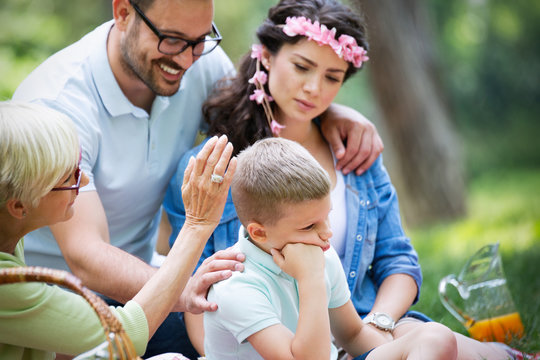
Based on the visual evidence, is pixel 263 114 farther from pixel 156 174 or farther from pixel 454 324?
pixel 454 324

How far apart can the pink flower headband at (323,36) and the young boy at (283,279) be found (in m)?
0.81

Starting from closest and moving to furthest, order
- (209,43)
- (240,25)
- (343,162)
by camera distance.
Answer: (343,162) < (209,43) < (240,25)

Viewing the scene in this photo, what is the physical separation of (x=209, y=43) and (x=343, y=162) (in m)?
1.02

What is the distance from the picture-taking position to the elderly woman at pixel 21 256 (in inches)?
71.8

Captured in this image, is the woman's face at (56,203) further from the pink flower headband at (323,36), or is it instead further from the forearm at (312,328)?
the pink flower headband at (323,36)

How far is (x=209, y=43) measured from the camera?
135 inches

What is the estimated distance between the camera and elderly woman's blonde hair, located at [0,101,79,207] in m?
1.81

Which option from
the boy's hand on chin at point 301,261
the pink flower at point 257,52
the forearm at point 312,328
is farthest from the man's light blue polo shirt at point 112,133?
the forearm at point 312,328

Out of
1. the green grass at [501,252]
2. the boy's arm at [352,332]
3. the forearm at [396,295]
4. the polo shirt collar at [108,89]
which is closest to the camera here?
the boy's arm at [352,332]

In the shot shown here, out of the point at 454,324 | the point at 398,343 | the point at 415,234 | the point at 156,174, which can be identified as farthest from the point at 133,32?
the point at 415,234

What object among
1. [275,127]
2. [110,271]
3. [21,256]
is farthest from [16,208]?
[275,127]

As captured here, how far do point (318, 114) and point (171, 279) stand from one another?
1321 mm

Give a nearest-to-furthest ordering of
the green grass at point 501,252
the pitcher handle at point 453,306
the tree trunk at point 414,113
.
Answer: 1. the pitcher handle at point 453,306
2. the green grass at point 501,252
3. the tree trunk at point 414,113

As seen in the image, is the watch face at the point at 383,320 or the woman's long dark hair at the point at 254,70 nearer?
the watch face at the point at 383,320
